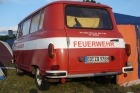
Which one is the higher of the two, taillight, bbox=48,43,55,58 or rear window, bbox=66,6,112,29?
rear window, bbox=66,6,112,29

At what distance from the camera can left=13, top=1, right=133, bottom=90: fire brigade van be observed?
4.97 m

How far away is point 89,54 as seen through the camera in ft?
17.0

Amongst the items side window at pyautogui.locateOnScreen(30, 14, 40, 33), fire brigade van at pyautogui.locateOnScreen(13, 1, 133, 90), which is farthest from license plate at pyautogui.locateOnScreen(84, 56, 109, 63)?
side window at pyautogui.locateOnScreen(30, 14, 40, 33)

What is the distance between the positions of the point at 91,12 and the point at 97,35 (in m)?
0.75

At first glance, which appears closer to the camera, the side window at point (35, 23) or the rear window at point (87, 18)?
the rear window at point (87, 18)

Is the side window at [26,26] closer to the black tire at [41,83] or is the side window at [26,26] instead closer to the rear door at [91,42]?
the black tire at [41,83]

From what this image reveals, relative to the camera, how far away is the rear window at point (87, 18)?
546 centimetres

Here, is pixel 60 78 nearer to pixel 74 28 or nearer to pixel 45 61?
A: pixel 45 61

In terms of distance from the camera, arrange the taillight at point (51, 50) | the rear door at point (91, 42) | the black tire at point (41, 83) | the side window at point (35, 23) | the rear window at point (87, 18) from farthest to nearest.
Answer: the side window at point (35, 23), the black tire at point (41, 83), the rear window at point (87, 18), the rear door at point (91, 42), the taillight at point (51, 50)

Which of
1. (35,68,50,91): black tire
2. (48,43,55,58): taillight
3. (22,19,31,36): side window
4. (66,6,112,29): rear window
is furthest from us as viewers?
(22,19,31,36): side window

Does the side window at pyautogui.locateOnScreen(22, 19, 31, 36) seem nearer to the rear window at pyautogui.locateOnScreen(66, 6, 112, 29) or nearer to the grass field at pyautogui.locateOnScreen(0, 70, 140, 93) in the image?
the grass field at pyautogui.locateOnScreen(0, 70, 140, 93)

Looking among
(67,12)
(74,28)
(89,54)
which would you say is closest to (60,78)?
(89,54)

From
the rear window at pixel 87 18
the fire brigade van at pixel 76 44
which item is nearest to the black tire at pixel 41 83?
the fire brigade van at pixel 76 44

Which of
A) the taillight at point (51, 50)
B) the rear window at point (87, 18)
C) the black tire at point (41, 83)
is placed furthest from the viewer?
the black tire at point (41, 83)
